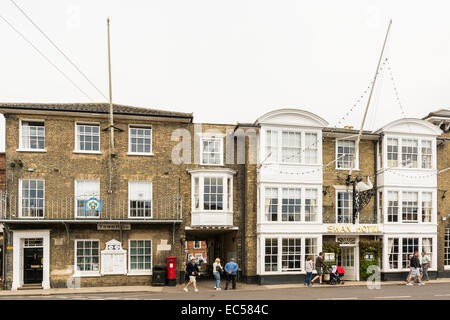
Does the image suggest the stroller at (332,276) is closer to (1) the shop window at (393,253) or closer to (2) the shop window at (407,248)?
(1) the shop window at (393,253)

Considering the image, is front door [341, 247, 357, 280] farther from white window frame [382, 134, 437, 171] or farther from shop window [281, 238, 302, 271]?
white window frame [382, 134, 437, 171]

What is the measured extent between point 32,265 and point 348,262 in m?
16.1

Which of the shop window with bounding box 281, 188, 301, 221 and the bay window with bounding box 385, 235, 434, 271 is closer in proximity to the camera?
the shop window with bounding box 281, 188, 301, 221

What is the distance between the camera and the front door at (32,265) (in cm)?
1903

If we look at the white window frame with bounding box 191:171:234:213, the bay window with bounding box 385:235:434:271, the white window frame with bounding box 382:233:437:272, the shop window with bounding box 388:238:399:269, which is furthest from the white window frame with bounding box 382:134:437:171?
the white window frame with bounding box 191:171:234:213

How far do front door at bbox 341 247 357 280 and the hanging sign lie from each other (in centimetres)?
1302

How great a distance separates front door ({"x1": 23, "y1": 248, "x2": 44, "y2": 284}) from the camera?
19031mm

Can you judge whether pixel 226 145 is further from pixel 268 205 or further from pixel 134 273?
pixel 134 273

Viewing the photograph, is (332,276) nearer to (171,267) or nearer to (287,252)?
(287,252)

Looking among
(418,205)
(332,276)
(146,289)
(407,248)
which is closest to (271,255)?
(332,276)

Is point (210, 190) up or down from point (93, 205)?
up

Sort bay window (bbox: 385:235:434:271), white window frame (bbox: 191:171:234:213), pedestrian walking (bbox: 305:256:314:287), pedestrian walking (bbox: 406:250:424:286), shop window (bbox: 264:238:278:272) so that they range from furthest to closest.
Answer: bay window (bbox: 385:235:434:271)
white window frame (bbox: 191:171:234:213)
shop window (bbox: 264:238:278:272)
pedestrian walking (bbox: 406:250:424:286)
pedestrian walking (bbox: 305:256:314:287)

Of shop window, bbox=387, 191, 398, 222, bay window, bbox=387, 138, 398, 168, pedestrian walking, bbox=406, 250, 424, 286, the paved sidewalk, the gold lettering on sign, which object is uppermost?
bay window, bbox=387, 138, 398, 168

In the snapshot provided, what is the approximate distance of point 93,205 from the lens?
1895cm
